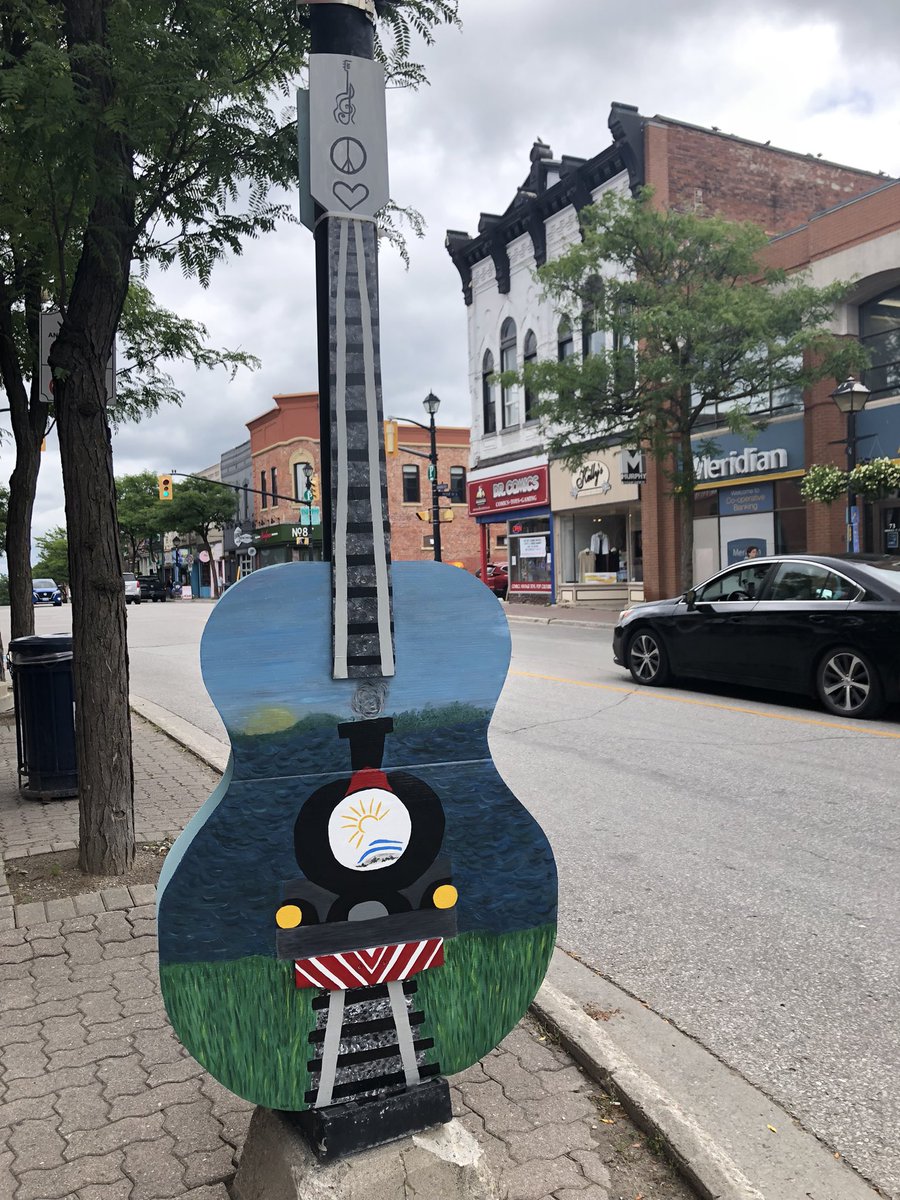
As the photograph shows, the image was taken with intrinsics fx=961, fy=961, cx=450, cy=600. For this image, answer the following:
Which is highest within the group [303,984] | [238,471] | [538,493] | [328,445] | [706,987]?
[238,471]

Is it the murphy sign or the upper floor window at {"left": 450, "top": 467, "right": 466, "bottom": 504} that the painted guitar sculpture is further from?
the upper floor window at {"left": 450, "top": 467, "right": 466, "bottom": 504}

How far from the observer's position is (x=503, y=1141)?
2.66m

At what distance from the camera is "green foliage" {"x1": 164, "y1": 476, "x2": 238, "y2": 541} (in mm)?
60469

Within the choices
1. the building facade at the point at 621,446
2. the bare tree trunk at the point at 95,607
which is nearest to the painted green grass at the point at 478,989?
the bare tree trunk at the point at 95,607

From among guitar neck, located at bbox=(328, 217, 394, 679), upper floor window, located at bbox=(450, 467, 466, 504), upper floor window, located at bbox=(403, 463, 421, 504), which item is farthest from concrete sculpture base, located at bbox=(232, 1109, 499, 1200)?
upper floor window, located at bbox=(403, 463, 421, 504)

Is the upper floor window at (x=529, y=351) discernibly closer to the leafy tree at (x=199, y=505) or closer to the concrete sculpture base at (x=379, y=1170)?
the concrete sculpture base at (x=379, y=1170)

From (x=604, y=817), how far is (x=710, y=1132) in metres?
3.42

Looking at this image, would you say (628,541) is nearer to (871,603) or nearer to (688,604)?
(688,604)

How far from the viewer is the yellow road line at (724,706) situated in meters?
8.59

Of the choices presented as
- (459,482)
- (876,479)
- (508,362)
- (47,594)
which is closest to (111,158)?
(876,479)

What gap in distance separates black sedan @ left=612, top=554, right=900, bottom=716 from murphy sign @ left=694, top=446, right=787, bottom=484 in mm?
11648

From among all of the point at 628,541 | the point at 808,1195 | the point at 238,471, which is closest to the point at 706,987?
the point at 808,1195

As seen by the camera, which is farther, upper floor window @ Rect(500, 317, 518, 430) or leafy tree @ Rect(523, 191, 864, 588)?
upper floor window @ Rect(500, 317, 518, 430)

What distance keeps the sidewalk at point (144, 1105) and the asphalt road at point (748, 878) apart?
0.68m
